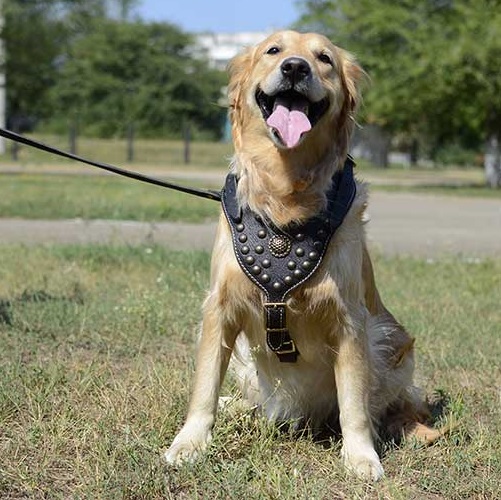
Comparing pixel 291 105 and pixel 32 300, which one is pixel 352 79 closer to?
pixel 291 105

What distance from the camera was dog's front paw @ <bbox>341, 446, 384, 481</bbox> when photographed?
10.5ft

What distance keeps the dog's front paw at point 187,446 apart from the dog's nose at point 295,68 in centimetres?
139

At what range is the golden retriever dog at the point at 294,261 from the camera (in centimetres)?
330

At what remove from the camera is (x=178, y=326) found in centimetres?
530

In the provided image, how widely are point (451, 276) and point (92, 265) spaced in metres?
3.09

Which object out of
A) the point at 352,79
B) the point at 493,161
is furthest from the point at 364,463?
the point at 493,161

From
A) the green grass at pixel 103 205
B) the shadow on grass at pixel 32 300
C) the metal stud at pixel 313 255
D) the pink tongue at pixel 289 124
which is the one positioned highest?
the pink tongue at pixel 289 124

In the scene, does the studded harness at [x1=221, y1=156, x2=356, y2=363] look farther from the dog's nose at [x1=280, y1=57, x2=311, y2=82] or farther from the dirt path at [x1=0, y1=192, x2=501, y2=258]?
the dirt path at [x1=0, y1=192, x2=501, y2=258]

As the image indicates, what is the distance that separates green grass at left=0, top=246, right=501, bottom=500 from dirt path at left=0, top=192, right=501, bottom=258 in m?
2.73

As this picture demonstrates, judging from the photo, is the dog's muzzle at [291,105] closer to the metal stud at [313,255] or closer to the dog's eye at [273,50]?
the dog's eye at [273,50]

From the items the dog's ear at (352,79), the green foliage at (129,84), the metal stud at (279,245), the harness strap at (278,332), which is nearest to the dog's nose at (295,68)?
the dog's ear at (352,79)

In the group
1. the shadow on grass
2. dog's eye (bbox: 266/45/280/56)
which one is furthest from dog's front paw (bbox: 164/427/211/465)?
the shadow on grass

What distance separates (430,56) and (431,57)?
0.13 feet

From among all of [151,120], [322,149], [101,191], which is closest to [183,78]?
[151,120]
